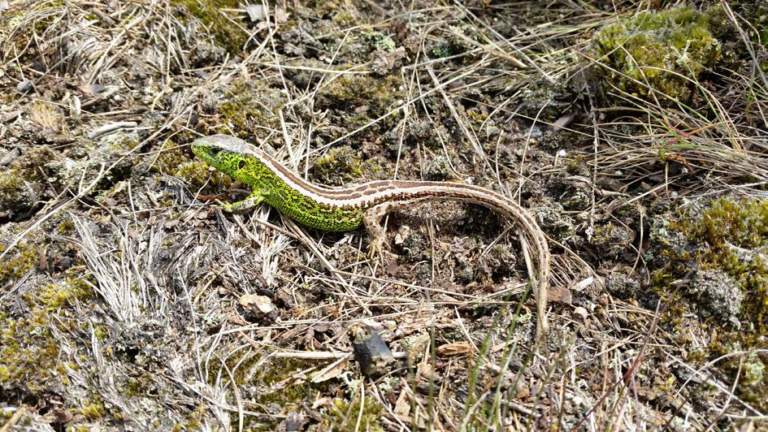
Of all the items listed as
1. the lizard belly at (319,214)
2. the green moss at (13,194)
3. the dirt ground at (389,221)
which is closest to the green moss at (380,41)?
the dirt ground at (389,221)

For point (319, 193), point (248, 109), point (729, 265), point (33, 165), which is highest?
point (248, 109)

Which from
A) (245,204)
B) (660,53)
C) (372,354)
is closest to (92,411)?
(372,354)

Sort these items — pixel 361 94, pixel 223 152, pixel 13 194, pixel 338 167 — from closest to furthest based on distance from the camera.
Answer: pixel 13 194, pixel 223 152, pixel 338 167, pixel 361 94

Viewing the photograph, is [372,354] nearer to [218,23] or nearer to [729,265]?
[729,265]

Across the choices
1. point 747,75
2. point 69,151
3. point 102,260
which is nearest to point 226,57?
point 69,151

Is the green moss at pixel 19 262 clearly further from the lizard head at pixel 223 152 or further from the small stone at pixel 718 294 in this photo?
the small stone at pixel 718 294

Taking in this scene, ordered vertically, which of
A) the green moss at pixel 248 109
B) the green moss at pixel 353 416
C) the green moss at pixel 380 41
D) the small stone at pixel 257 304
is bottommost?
the green moss at pixel 353 416
